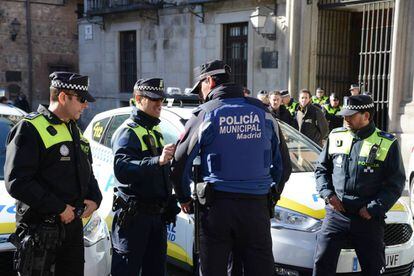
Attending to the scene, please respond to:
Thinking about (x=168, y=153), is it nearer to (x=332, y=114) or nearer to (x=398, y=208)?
(x=398, y=208)

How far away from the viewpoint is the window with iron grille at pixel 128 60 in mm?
17531

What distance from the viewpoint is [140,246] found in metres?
3.54

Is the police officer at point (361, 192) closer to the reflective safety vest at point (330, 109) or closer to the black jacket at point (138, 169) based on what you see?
the black jacket at point (138, 169)

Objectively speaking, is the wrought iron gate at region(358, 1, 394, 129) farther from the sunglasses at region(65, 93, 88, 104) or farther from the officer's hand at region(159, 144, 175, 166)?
the sunglasses at region(65, 93, 88, 104)

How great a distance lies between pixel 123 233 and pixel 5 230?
0.79 meters

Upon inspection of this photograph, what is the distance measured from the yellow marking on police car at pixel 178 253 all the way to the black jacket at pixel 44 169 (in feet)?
5.31

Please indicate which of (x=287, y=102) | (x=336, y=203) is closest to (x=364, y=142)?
(x=336, y=203)

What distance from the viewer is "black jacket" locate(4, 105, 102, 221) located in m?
2.90

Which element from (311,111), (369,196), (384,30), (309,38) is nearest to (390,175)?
(369,196)

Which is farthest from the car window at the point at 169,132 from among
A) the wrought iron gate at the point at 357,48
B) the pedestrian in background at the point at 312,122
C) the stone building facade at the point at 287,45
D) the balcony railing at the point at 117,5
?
the balcony railing at the point at 117,5

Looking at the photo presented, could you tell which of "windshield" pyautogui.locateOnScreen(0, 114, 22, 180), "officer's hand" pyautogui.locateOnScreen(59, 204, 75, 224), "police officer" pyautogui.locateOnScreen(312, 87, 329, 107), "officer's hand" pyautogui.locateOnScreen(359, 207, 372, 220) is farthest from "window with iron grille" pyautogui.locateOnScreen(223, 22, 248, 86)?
"officer's hand" pyautogui.locateOnScreen(59, 204, 75, 224)

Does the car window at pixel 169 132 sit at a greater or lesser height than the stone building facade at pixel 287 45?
lesser

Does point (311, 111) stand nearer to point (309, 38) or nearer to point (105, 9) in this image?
point (309, 38)

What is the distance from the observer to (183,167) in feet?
10.5
